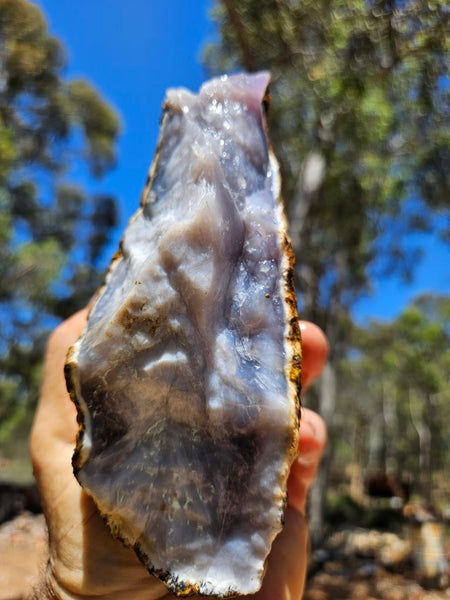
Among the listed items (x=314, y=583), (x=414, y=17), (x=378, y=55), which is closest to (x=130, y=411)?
(x=414, y=17)

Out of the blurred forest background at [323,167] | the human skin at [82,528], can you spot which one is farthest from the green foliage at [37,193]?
the human skin at [82,528]

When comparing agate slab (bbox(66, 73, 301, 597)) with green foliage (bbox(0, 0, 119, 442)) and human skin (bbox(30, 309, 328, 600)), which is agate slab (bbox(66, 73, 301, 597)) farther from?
green foliage (bbox(0, 0, 119, 442))

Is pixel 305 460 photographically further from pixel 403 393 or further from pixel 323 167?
pixel 403 393

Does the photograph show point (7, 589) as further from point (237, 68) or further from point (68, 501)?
point (237, 68)

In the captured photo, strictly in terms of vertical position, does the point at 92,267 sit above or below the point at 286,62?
below

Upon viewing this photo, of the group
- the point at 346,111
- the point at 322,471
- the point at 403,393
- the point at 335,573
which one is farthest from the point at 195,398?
the point at 403,393

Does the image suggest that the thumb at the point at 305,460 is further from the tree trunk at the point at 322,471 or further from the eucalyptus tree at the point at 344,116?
the tree trunk at the point at 322,471
